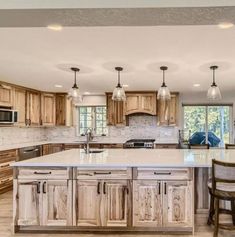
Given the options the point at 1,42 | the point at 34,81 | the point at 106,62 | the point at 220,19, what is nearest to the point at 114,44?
the point at 106,62

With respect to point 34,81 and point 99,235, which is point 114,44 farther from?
point 34,81

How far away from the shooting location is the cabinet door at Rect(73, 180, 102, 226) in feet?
10.7

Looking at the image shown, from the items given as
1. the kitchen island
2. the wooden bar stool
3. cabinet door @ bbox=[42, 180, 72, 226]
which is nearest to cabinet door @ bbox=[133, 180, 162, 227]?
the kitchen island

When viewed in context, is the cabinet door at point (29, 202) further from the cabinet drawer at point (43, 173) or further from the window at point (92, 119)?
the window at point (92, 119)

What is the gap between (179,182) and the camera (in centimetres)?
323

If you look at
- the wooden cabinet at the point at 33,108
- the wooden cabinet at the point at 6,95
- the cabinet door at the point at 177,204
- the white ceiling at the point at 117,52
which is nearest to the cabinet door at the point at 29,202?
the cabinet door at the point at 177,204

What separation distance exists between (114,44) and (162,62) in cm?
102

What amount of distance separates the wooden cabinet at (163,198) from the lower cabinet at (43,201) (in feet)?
2.71

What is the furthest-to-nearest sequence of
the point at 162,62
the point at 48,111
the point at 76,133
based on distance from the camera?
1. the point at 76,133
2. the point at 48,111
3. the point at 162,62

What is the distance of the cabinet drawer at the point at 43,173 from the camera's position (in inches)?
129

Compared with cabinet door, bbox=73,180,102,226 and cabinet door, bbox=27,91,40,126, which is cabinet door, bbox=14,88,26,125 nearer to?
cabinet door, bbox=27,91,40,126

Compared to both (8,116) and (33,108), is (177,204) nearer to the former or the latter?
(8,116)

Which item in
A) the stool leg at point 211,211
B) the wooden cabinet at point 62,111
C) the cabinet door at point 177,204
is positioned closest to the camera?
the cabinet door at point 177,204

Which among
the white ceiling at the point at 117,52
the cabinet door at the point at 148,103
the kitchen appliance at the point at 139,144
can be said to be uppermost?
the white ceiling at the point at 117,52
